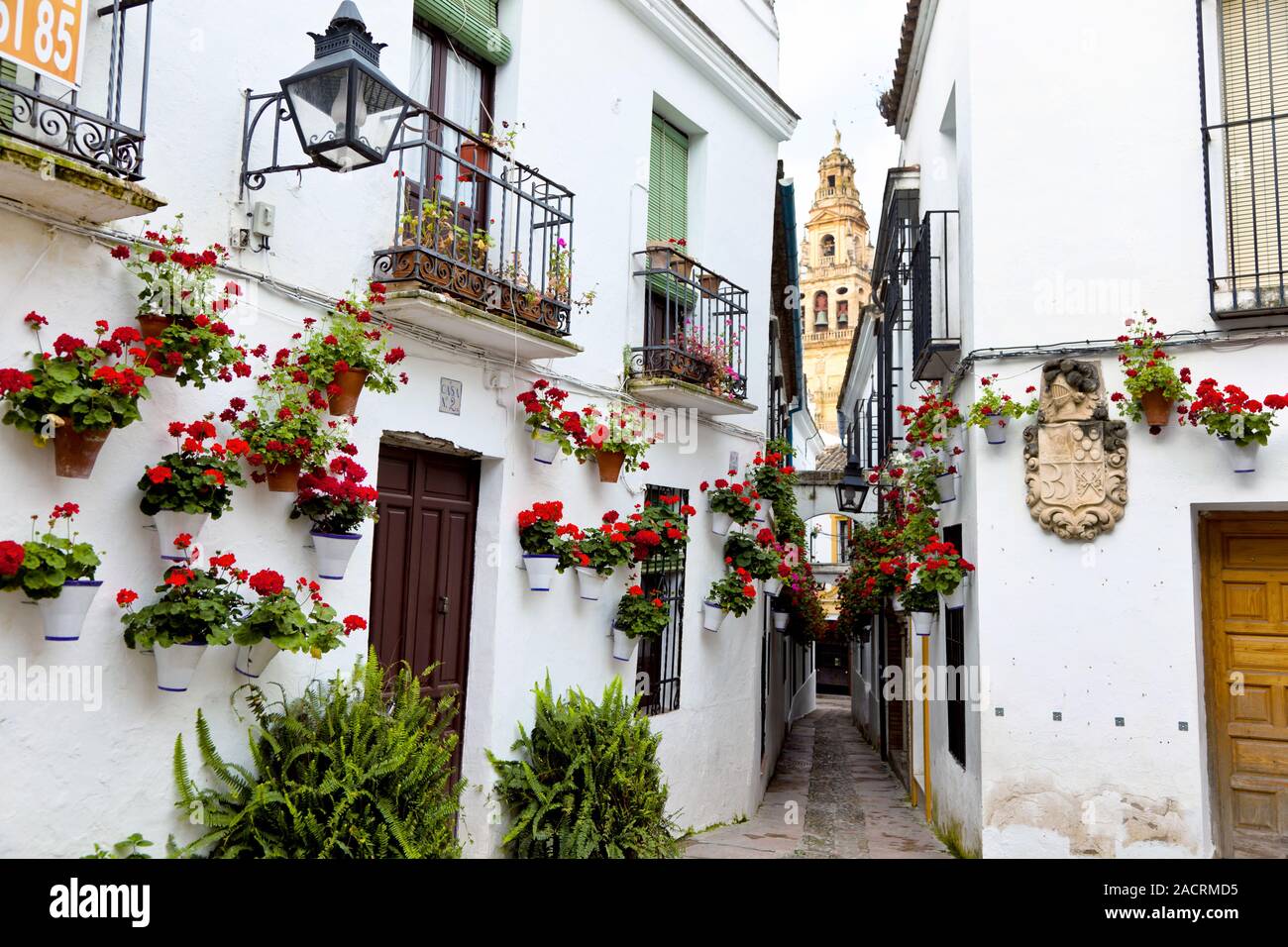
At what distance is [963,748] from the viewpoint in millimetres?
7715

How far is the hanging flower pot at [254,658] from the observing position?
4.52 m

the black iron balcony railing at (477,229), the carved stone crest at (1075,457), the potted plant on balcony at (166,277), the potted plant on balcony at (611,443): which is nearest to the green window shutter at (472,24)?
the black iron balcony railing at (477,229)

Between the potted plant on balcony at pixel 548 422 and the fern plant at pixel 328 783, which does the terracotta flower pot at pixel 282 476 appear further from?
the potted plant on balcony at pixel 548 422

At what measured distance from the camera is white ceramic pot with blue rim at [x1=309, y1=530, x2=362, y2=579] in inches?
189

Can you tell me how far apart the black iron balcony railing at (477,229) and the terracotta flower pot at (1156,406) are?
12.6 feet

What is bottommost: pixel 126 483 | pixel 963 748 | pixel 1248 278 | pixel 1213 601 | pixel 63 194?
pixel 963 748

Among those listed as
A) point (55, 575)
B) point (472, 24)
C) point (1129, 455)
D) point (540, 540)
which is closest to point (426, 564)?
point (540, 540)

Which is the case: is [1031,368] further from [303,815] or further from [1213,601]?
[303,815]

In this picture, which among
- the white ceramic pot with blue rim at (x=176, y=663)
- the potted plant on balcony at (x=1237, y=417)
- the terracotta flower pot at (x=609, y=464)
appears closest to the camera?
the white ceramic pot with blue rim at (x=176, y=663)

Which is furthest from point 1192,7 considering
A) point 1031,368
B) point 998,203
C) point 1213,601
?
point 1213,601

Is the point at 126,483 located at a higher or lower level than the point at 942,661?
higher

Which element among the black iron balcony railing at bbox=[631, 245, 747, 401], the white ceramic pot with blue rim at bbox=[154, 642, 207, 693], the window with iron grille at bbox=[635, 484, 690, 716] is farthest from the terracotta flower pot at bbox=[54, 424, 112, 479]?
the window with iron grille at bbox=[635, 484, 690, 716]

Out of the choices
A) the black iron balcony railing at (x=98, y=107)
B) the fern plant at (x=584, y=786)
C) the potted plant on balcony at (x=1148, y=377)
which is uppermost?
the black iron balcony railing at (x=98, y=107)

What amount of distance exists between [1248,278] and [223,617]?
6552 mm
